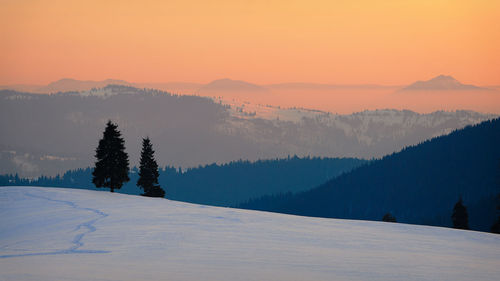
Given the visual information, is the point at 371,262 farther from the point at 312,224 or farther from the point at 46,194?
the point at 46,194

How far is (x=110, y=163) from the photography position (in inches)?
2427

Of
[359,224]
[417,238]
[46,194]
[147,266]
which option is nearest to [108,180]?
[46,194]

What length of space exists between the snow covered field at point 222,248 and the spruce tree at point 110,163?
2770 cm

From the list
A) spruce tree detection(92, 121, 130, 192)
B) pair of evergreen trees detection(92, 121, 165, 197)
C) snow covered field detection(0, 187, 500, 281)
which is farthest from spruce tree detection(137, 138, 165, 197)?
snow covered field detection(0, 187, 500, 281)

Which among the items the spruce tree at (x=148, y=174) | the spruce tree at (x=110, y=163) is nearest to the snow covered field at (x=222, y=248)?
the spruce tree at (x=110, y=163)

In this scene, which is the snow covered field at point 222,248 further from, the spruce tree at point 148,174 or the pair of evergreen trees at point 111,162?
the spruce tree at point 148,174

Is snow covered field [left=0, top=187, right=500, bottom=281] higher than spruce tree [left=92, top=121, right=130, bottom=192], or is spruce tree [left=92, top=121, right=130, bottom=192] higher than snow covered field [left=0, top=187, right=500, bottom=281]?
spruce tree [left=92, top=121, right=130, bottom=192]

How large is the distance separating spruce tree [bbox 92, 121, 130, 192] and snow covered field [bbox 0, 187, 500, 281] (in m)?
27.7

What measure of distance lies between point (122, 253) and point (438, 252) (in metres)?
12.0

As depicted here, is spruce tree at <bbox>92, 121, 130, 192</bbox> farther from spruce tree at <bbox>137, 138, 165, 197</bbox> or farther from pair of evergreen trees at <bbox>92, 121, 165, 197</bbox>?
spruce tree at <bbox>137, 138, 165, 197</bbox>

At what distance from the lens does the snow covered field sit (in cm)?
1730

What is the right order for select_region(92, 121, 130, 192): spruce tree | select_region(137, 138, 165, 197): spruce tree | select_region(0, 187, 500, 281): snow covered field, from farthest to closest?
select_region(137, 138, 165, 197): spruce tree
select_region(92, 121, 130, 192): spruce tree
select_region(0, 187, 500, 281): snow covered field

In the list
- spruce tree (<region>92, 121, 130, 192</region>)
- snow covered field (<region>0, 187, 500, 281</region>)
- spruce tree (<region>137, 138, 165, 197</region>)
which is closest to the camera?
snow covered field (<region>0, 187, 500, 281</region>)

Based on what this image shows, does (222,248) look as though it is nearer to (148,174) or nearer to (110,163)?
(110,163)
